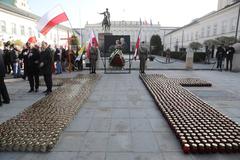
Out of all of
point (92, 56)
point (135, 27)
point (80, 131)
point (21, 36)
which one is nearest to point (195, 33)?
point (135, 27)

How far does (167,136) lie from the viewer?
4.15m

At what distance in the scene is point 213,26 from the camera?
50.4 metres

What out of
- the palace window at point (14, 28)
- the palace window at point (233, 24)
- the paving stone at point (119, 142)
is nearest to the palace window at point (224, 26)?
the palace window at point (233, 24)

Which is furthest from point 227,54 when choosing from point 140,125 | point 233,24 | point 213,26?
point 213,26

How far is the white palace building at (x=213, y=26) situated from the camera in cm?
4125

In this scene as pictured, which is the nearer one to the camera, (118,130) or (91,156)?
(91,156)

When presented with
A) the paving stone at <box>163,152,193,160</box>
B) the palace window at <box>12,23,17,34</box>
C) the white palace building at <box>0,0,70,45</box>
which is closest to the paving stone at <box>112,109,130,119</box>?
the paving stone at <box>163,152,193,160</box>

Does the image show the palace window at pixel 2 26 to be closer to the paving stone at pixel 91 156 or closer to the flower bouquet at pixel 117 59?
the flower bouquet at pixel 117 59

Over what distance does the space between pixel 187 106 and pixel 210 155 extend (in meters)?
2.44

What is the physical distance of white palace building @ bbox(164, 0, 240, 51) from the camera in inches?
1624

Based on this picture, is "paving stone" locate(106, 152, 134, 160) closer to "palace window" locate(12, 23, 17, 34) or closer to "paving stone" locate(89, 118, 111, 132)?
"paving stone" locate(89, 118, 111, 132)

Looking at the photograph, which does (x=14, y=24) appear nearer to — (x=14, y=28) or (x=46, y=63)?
(x=14, y=28)

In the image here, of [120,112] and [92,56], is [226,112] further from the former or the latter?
[92,56]

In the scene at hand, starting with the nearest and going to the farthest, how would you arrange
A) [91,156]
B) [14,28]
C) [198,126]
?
[91,156], [198,126], [14,28]
